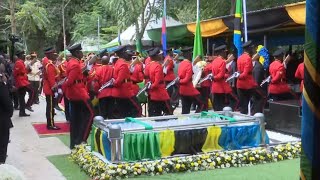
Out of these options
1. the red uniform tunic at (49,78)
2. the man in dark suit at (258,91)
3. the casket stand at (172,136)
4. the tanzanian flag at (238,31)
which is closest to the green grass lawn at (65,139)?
the red uniform tunic at (49,78)

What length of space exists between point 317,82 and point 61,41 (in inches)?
1463

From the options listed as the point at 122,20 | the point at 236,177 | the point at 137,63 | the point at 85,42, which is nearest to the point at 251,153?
the point at 236,177

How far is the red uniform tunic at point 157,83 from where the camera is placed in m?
8.48

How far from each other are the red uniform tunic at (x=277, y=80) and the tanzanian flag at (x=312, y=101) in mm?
7788

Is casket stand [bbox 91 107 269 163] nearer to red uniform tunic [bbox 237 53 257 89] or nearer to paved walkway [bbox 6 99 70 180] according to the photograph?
paved walkway [bbox 6 99 70 180]

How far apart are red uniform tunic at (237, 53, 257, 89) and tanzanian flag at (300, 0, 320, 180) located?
24.5 feet

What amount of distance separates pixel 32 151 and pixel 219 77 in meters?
4.15

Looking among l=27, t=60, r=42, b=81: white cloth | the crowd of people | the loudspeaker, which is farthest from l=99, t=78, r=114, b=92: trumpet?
l=27, t=60, r=42, b=81: white cloth

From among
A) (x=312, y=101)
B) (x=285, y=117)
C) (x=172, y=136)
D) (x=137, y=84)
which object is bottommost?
(x=285, y=117)

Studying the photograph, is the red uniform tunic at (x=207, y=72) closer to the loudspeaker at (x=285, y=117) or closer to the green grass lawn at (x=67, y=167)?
the loudspeaker at (x=285, y=117)

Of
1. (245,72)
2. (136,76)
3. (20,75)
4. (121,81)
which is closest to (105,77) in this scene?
(121,81)

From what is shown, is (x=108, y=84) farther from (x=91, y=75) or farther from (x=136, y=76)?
(x=136, y=76)

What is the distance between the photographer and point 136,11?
693 inches

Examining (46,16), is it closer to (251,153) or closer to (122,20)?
(122,20)
